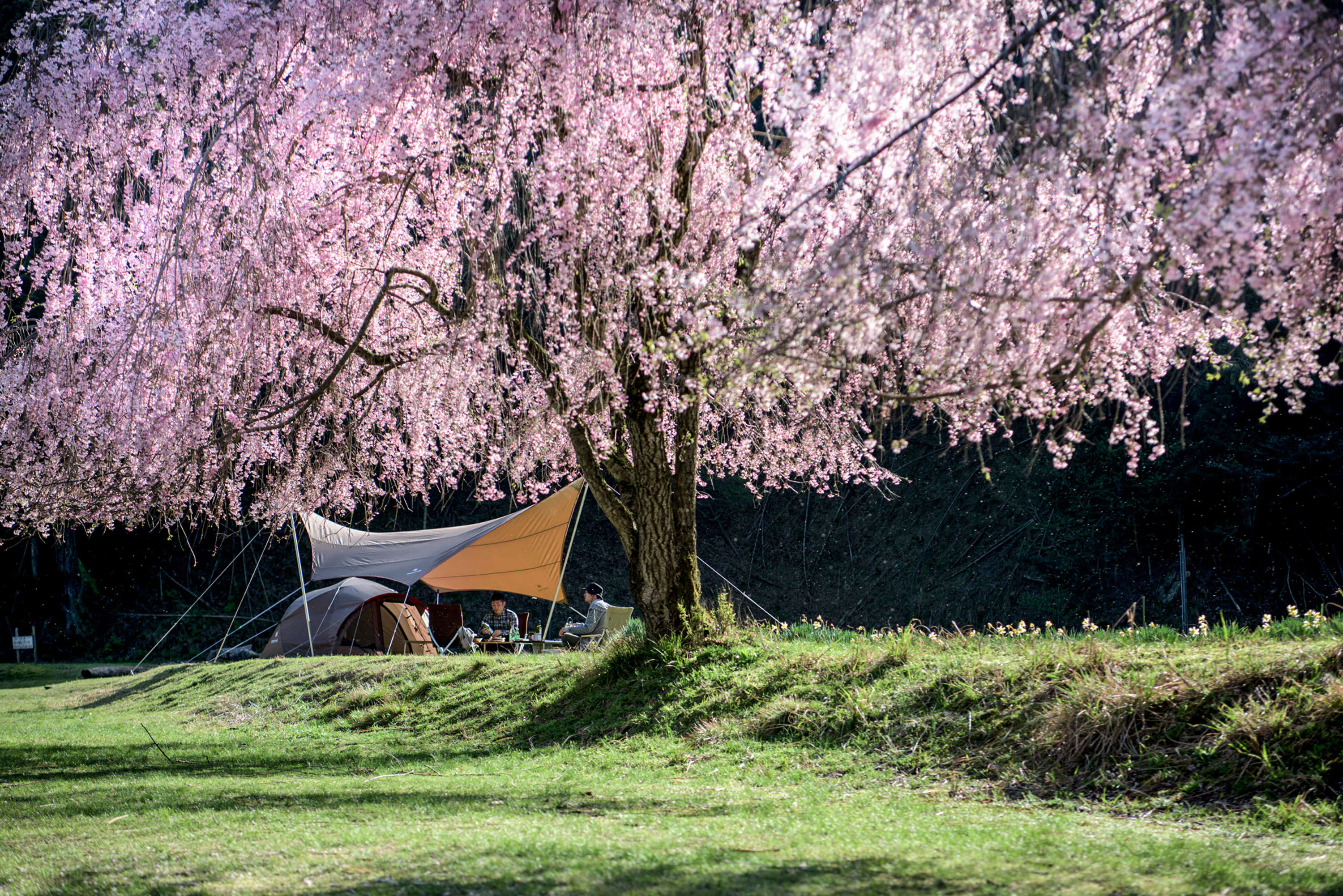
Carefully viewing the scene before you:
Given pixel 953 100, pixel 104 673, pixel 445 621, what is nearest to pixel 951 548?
pixel 445 621

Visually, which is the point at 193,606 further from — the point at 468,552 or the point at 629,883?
the point at 629,883

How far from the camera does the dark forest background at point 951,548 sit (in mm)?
13133

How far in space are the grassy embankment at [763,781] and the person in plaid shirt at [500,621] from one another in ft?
14.9

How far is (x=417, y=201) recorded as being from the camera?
6.98 meters

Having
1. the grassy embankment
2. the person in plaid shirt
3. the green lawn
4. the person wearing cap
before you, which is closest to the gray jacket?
the person wearing cap

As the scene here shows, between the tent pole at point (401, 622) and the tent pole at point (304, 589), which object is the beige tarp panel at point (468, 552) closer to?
the tent pole at point (304, 589)

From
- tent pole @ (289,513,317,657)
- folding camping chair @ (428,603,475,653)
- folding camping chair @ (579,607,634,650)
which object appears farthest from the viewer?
folding camping chair @ (428,603,475,653)

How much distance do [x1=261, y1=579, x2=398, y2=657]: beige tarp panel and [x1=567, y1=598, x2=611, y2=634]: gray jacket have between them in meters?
3.99

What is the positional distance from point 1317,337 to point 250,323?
18.0 ft

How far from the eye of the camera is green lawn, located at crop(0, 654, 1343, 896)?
303 centimetres

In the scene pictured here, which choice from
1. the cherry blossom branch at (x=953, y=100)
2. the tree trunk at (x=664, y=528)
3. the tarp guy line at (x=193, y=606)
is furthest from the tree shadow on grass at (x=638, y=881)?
the tarp guy line at (x=193, y=606)

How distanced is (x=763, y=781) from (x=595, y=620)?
6472 mm

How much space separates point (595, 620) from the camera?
38.0 feet

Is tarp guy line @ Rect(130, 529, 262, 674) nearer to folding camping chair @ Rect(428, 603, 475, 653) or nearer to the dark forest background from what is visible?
the dark forest background
